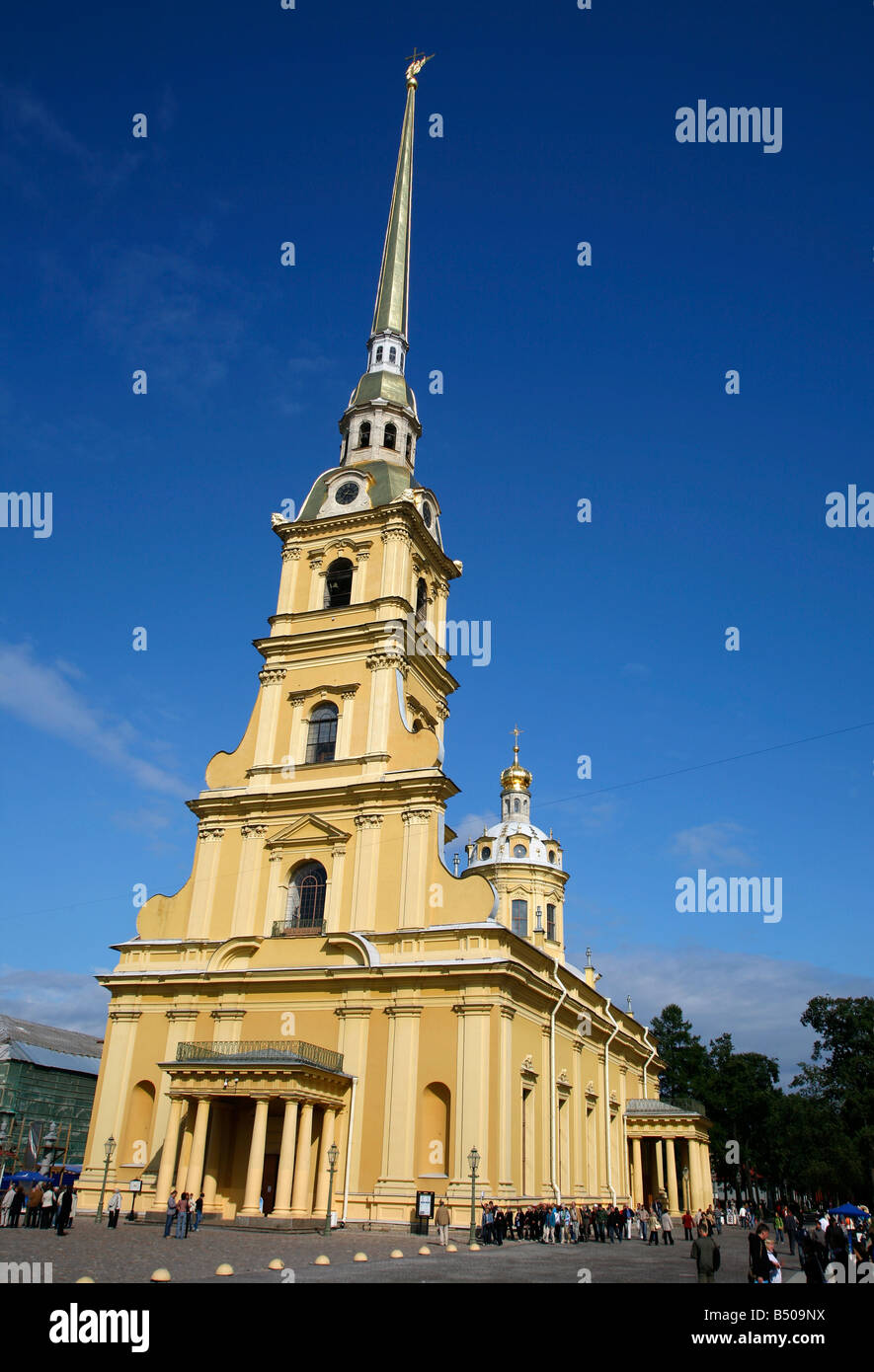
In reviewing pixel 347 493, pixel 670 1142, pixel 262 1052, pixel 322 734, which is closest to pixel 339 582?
pixel 347 493

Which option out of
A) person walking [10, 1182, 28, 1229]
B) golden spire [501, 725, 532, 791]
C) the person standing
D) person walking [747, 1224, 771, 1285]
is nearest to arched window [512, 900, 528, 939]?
golden spire [501, 725, 532, 791]

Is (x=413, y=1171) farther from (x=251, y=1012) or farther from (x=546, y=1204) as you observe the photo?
(x=251, y=1012)

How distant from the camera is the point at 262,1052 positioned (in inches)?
1196

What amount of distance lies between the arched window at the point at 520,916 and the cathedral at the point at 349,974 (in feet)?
31.3

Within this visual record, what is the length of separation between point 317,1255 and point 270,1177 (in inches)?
438

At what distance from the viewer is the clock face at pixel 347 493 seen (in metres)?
43.7

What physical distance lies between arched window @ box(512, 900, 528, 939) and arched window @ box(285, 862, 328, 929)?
22.7 m

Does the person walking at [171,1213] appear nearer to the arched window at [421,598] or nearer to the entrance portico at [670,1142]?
the arched window at [421,598]

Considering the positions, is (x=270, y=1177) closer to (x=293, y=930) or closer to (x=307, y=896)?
(x=293, y=930)

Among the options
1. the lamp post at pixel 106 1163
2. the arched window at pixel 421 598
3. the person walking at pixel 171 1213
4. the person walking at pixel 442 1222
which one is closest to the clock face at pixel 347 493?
the arched window at pixel 421 598

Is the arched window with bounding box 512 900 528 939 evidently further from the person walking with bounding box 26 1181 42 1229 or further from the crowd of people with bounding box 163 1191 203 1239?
the person walking with bounding box 26 1181 42 1229
